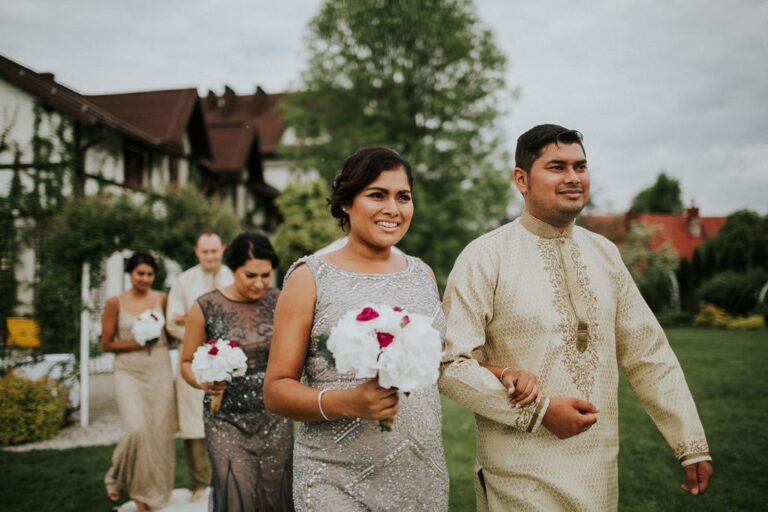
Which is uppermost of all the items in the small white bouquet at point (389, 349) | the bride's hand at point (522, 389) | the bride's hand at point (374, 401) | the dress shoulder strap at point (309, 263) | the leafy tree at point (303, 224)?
the leafy tree at point (303, 224)

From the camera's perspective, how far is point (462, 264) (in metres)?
3.19

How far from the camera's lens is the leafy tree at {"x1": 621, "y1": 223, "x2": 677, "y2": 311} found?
3794cm

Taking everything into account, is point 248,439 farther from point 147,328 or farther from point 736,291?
point 736,291

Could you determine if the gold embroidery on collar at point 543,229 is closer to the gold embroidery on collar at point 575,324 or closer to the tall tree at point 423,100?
the gold embroidery on collar at point 575,324

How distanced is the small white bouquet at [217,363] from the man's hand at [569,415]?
2.62 m

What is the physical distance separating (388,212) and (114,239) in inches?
377

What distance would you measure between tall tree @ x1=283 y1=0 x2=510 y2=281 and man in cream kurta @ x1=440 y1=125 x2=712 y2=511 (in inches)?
855

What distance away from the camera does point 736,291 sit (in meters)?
32.5

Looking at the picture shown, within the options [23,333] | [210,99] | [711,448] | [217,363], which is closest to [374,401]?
[217,363]

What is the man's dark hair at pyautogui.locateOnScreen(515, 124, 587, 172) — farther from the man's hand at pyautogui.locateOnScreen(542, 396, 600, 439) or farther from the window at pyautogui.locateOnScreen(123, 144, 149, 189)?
the window at pyautogui.locateOnScreen(123, 144, 149, 189)

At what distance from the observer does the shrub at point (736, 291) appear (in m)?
31.8

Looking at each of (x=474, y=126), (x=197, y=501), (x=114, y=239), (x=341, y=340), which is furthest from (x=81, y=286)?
(x=474, y=126)

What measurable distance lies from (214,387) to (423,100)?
2346 centimetres

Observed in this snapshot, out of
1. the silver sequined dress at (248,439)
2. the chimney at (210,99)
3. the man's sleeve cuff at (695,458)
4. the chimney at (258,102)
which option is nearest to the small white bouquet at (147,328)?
the silver sequined dress at (248,439)
